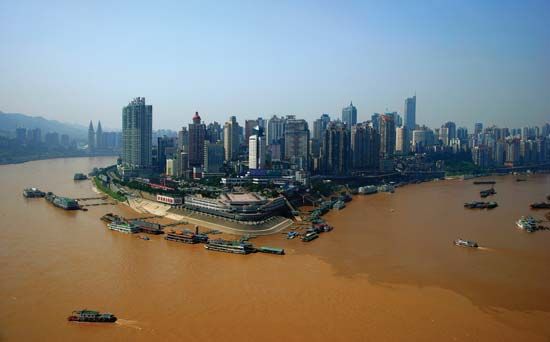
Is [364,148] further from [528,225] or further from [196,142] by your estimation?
[528,225]

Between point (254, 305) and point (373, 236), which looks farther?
point (373, 236)

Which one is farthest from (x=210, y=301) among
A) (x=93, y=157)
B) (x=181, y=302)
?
(x=93, y=157)

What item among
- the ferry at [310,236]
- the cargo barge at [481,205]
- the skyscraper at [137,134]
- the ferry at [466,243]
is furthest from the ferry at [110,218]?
the cargo barge at [481,205]

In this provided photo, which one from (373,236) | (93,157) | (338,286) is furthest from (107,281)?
(93,157)

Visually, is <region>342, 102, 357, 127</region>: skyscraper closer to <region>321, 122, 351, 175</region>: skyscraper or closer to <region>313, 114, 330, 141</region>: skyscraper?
<region>313, 114, 330, 141</region>: skyscraper

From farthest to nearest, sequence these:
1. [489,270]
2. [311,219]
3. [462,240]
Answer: [311,219] → [462,240] → [489,270]

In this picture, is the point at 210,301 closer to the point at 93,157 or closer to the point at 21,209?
the point at 21,209

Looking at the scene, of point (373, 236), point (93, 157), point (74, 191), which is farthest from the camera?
point (93, 157)

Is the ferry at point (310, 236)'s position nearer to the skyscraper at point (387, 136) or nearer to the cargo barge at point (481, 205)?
the cargo barge at point (481, 205)
